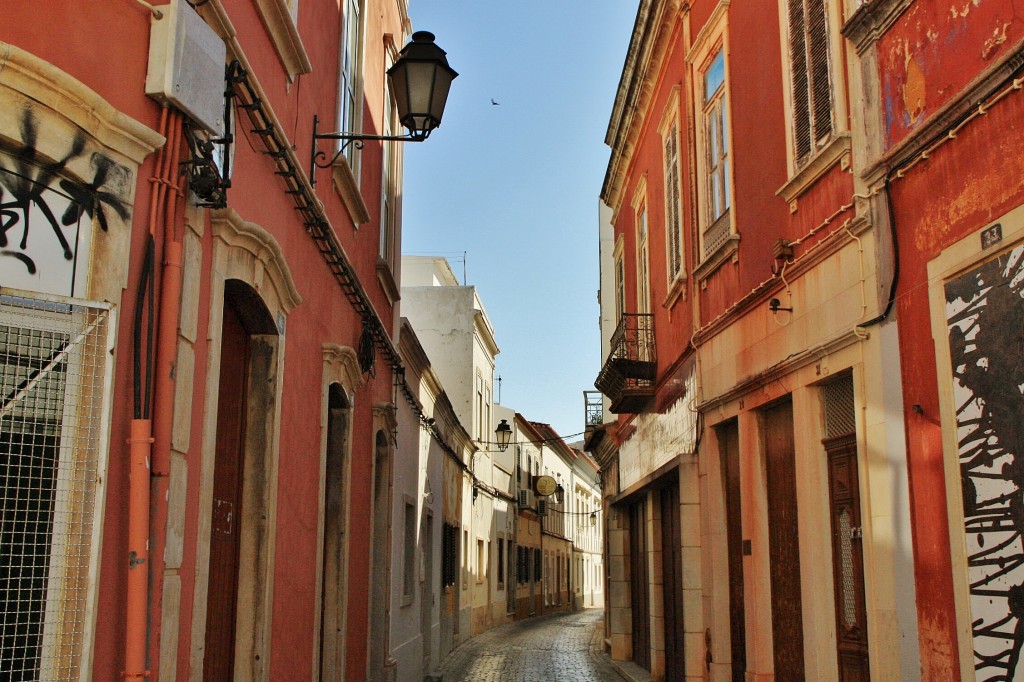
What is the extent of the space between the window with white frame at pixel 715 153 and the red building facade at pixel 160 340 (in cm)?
405

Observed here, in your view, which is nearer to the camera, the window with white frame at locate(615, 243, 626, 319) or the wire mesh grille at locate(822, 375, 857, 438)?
the wire mesh grille at locate(822, 375, 857, 438)

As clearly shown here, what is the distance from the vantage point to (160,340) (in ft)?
15.2

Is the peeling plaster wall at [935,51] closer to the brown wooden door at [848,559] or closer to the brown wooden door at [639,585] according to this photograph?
the brown wooden door at [848,559]

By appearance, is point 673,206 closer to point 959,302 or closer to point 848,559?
point 848,559

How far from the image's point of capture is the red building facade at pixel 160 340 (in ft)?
12.9

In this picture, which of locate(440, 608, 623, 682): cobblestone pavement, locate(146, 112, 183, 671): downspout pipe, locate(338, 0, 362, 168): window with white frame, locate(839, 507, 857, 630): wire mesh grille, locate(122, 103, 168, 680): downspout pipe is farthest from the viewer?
locate(440, 608, 623, 682): cobblestone pavement

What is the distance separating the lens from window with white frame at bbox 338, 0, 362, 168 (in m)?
9.66

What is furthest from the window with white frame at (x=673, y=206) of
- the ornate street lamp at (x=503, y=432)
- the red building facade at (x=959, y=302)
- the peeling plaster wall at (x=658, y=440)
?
the ornate street lamp at (x=503, y=432)

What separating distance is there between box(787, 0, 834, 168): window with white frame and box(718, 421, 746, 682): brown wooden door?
3.25 meters

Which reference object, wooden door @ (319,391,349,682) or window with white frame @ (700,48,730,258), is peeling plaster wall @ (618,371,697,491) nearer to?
window with white frame @ (700,48,730,258)

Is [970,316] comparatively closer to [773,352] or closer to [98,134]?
[773,352]

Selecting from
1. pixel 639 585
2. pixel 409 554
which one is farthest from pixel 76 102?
pixel 639 585

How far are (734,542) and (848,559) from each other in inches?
119

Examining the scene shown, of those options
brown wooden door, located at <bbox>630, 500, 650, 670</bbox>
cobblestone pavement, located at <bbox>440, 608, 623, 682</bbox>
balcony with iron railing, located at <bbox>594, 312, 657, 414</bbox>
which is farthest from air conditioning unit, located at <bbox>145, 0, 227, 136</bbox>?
cobblestone pavement, located at <bbox>440, 608, 623, 682</bbox>
